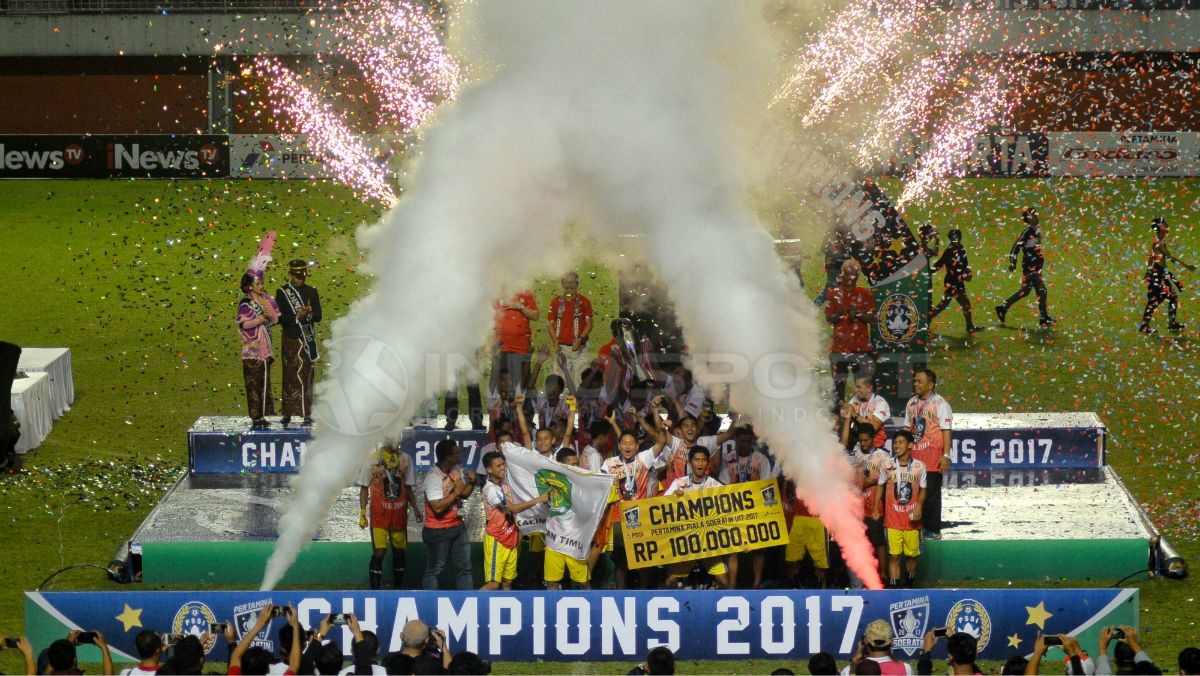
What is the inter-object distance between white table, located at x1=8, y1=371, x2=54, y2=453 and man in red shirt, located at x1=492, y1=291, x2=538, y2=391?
5.24m

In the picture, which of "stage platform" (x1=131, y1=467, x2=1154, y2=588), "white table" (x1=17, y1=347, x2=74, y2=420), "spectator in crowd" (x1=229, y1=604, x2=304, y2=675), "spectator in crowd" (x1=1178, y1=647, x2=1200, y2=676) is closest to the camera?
"spectator in crowd" (x1=1178, y1=647, x2=1200, y2=676)

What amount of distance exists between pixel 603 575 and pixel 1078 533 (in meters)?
4.25

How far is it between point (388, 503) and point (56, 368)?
25.6 ft

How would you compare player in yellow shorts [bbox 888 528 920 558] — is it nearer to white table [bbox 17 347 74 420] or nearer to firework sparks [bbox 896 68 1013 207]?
white table [bbox 17 347 74 420]

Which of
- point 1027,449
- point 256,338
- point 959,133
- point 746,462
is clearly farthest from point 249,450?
point 959,133

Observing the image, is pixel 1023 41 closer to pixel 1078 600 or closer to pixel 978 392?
pixel 978 392

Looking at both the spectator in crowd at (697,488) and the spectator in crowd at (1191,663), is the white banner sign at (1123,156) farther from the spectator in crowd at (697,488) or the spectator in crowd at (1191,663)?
the spectator in crowd at (1191,663)

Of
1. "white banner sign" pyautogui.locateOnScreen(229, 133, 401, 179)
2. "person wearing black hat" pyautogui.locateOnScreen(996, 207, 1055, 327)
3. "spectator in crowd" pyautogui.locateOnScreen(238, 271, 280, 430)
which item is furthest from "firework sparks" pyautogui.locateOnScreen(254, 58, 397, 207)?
"spectator in crowd" pyautogui.locateOnScreen(238, 271, 280, 430)

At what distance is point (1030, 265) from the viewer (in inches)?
850

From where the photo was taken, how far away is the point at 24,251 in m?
27.7

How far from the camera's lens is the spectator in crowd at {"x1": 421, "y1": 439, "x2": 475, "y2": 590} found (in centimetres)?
1178

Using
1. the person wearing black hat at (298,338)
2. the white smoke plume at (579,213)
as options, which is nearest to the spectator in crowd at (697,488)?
the white smoke plume at (579,213)

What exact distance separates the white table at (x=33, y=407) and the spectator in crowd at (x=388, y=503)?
5.91 m

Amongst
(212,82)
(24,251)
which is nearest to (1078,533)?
(24,251)
